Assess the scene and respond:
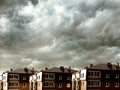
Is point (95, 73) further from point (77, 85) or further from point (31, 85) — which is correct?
point (31, 85)

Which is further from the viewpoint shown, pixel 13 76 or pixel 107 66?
pixel 13 76

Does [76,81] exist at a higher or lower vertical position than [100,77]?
lower

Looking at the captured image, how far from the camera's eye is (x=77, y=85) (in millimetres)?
90375

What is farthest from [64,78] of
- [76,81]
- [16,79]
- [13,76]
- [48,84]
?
[13,76]

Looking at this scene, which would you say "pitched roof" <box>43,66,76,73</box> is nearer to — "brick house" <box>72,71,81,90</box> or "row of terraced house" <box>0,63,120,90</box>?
"row of terraced house" <box>0,63,120,90</box>

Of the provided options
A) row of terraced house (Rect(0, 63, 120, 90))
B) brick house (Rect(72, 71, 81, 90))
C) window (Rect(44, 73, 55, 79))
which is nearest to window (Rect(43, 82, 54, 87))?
row of terraced house (Rect(0, 63, 120, 90))

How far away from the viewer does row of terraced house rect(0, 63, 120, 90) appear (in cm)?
8581

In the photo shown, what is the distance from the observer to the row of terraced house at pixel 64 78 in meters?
85.8

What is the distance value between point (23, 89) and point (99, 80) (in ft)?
119

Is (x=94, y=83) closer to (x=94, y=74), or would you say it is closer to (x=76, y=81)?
(x=94, y=74)

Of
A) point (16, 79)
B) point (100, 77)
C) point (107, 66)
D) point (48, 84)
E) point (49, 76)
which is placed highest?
point (107, 66)

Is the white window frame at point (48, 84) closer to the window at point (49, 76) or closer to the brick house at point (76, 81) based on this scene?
the window at point (49, 76)

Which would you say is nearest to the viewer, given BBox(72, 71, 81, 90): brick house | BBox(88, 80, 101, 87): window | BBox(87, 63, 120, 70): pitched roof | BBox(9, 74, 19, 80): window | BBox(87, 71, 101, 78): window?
BBox(87, 71, 101, 78): window

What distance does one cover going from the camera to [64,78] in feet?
326
